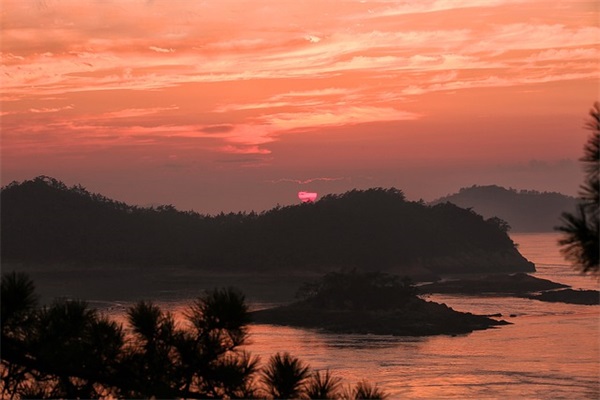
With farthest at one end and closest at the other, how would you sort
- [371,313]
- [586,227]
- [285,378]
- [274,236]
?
[274,236], [371,313], [285,378], [586,227]

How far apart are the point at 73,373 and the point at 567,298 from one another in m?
69.2

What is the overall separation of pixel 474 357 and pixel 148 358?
39162 millimetres

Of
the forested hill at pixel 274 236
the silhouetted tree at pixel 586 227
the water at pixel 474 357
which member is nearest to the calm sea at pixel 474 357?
the water at pixel 474 357

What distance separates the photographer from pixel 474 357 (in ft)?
155

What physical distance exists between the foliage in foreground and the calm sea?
21.2 meters

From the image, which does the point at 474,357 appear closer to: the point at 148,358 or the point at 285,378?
the point at 285,378

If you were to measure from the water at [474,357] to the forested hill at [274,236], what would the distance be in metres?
59.2

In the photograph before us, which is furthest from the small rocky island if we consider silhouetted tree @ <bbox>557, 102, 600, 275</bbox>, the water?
silhouetted tree @ <bbox>557, 102, 600, 275</bbox>

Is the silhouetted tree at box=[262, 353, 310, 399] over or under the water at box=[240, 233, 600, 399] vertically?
over

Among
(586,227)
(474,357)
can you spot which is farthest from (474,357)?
(586,227)

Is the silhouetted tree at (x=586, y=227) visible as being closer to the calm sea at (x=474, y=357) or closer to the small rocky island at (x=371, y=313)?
the calm sea at (x=474, y=357)

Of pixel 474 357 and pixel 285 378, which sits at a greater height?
pixel 285 378

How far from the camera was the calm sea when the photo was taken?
39.1m

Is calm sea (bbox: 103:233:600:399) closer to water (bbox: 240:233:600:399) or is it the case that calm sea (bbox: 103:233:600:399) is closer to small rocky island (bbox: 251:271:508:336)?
water (bbox: 240:233:600:399)
